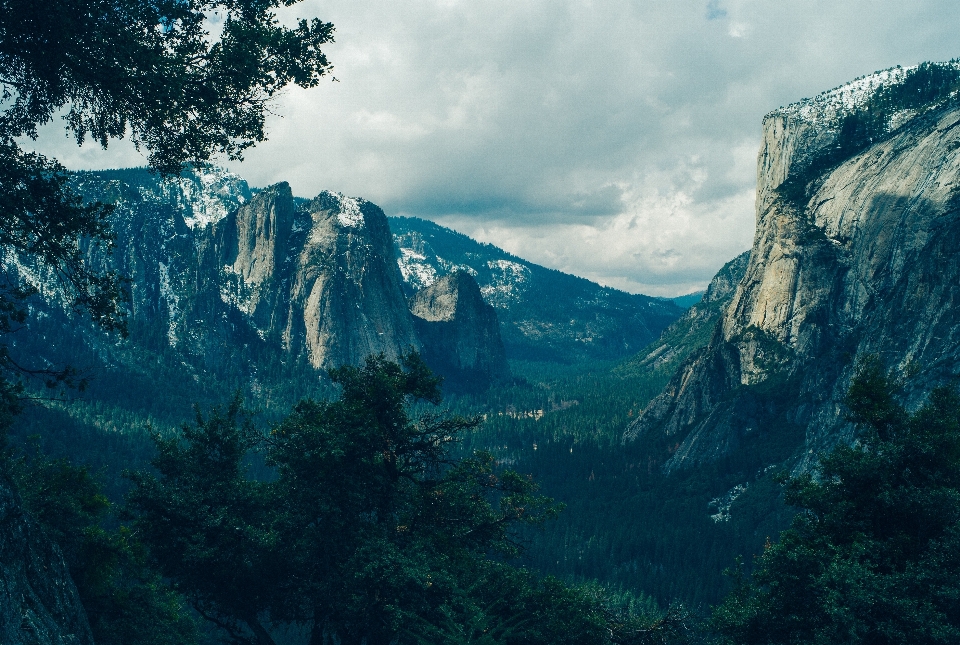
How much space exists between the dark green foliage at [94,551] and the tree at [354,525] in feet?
9.52

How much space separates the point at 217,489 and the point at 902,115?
221 m

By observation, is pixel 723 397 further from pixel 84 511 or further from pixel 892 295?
pixel 84 511

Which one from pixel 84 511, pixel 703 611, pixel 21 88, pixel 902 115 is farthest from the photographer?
pixel 902 115

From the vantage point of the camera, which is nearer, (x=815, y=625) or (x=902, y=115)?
(x=815, y=625)

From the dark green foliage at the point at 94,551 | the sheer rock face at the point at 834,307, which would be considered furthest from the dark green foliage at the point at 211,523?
the sheer rock face at the point at 834,307

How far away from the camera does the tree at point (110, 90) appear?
13961mm

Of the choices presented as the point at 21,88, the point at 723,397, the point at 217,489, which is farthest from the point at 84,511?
the point at 723,397

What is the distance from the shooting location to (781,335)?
7101 inches

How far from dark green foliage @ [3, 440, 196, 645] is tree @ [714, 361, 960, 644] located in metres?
22.1

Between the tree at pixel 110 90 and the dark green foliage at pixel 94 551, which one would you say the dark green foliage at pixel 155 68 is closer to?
the tree at pixel 110 90

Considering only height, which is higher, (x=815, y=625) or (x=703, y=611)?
(x=815, y=625)

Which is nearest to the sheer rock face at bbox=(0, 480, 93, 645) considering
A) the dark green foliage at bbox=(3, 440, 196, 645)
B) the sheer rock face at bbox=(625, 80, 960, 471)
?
the dark green foliage at bbox=(3, 440, 196, 645)

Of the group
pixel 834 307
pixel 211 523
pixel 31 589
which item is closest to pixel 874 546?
pixel 211 523

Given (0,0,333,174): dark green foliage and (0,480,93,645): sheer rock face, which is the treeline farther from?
(0,0,333,174): dark green foliage
